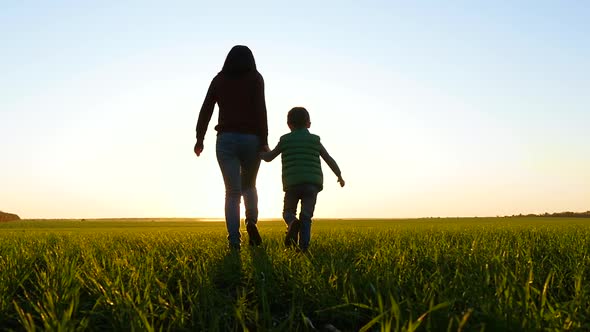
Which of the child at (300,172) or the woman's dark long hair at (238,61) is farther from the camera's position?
the woman's dark long hair at (238,61)

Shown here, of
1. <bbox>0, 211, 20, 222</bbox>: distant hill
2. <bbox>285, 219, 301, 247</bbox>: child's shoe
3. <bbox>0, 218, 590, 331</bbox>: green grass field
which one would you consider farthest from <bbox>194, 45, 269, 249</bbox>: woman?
<bbox>0, 211, 20, 222</bbox>: distant hill

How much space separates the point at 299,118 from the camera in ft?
21.9

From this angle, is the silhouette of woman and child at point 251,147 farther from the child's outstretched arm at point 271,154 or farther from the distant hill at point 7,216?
the distant hill at point 7,216

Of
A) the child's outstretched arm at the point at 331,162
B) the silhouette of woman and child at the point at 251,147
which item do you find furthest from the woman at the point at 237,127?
the child's outstretched arm at the point at 331,162

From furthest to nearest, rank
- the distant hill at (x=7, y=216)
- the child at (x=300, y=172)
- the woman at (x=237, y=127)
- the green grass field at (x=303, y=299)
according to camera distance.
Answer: the distant hill at (x=7, y=216)
the woman at (x=237, y=127)
the child at (x=300, y=172)
the green grass field at (x=303, y=299)

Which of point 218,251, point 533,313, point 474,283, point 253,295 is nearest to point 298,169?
point 218,251

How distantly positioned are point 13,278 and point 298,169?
345cm

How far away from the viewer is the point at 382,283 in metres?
3.10

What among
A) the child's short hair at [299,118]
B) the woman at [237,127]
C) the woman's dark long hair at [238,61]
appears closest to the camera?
the woman at [237,127]

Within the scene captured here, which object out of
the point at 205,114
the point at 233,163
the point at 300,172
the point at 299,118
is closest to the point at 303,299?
the point at 300,172

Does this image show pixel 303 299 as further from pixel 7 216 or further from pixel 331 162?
pixel 7 216

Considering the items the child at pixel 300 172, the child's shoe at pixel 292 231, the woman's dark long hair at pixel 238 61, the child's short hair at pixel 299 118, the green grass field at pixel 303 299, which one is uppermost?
the woman's dark long hair at pixel 238 61

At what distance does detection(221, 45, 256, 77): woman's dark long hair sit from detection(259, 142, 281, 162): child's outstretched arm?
108 centimetres

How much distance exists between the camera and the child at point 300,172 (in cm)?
626
